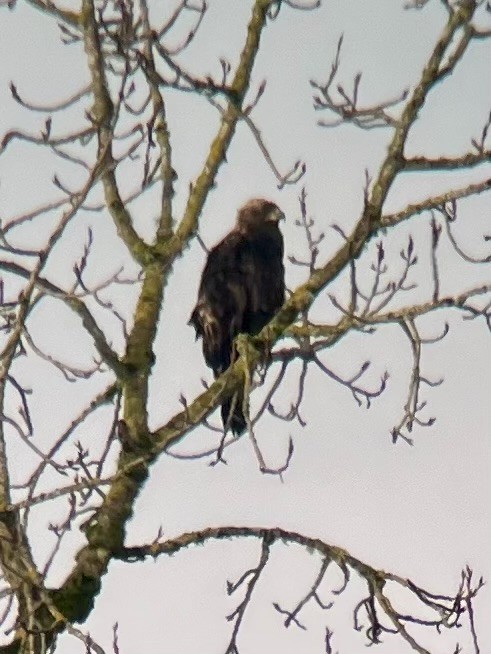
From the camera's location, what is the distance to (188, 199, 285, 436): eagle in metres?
7.29

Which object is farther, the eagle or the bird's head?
the bird's head

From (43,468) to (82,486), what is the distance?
15 centimetres

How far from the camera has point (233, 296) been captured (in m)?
7.34

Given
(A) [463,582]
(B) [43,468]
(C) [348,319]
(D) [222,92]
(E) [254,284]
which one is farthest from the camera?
(E) [254,284]

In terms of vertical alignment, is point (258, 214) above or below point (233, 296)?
above

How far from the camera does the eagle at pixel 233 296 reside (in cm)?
729

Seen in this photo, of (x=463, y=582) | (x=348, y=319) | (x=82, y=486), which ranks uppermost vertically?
(x=348, y=319)

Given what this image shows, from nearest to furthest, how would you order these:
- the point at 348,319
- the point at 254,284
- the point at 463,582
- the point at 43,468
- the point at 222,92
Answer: the point at 43,468 < the point at 463,582 < the point at 348,319 < the point at 222,92 < the point at 254,284

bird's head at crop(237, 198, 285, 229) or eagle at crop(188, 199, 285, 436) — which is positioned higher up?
bird's head at crop(237, 198, 285, 229)

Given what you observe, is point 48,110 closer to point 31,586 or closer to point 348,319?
point 348,319

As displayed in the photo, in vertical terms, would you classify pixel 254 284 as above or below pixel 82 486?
above

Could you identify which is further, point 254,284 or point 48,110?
point 254,284

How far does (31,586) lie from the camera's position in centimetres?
453

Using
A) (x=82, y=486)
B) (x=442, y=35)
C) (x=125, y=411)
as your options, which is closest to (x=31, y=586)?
(x=82, y=486)
